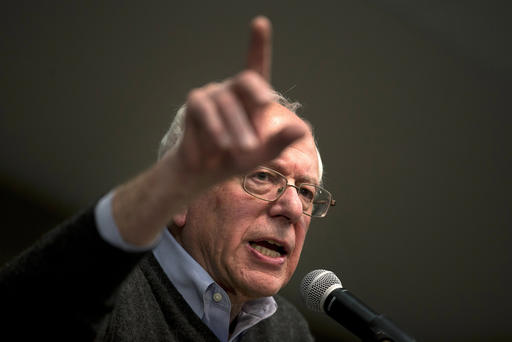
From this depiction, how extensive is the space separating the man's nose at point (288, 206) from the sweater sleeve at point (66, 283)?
28.5 inches

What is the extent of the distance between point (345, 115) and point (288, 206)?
5.01 ft

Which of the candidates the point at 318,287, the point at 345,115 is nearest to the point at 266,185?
the point at 318,287

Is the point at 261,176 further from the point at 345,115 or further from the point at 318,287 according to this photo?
the point at 345,115

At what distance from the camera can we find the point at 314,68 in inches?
108

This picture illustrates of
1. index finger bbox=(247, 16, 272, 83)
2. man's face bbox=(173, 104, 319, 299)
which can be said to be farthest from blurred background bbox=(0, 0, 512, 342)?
index finger bbox=(247, 16, 272, 83)

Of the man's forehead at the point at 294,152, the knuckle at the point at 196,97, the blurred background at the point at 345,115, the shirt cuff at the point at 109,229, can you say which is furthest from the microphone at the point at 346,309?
the blurred background at the point at 345,115

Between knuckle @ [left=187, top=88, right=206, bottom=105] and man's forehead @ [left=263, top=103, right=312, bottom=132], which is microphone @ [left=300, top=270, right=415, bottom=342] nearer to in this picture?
man's forehead @ [left=263, top=103, right=312, bottom=132]

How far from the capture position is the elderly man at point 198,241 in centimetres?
74

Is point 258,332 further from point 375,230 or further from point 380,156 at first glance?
point 375,230

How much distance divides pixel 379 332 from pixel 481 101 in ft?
6.49

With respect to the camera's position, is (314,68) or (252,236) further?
(314,68)

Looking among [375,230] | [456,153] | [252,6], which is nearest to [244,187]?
[252,6]

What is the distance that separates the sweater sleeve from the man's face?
0.62 metres

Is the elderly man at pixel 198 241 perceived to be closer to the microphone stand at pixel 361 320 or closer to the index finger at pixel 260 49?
the index finger at pixel 260 49
